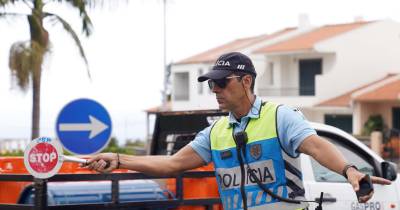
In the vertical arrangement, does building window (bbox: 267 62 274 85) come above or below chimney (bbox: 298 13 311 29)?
below

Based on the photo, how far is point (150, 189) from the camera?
646 cm

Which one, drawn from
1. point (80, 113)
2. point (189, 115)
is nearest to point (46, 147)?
point (189, 115)

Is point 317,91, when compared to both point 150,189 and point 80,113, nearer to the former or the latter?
point 80,113

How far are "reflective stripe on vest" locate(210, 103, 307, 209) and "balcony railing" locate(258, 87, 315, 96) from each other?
42.1 metres

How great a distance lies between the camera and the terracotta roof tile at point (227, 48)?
5206 centimetres

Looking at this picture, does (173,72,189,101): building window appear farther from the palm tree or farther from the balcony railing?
the palm tree

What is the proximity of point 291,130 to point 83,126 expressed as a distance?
615cm

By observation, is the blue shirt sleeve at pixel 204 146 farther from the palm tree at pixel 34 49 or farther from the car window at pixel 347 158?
the palm tree at pixel 34 49

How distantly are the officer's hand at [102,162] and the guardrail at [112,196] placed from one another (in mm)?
692

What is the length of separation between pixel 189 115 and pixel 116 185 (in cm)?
204

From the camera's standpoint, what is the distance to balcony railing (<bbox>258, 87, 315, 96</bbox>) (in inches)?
1841

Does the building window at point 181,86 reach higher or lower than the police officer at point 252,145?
higher

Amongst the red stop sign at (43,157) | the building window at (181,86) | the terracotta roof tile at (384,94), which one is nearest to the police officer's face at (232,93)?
the red stop sign at (43,157)

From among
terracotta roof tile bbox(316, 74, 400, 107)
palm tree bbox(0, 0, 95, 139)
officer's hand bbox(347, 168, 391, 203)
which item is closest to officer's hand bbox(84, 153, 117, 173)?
officer's hand bbox(347, 168, 391, 203)
